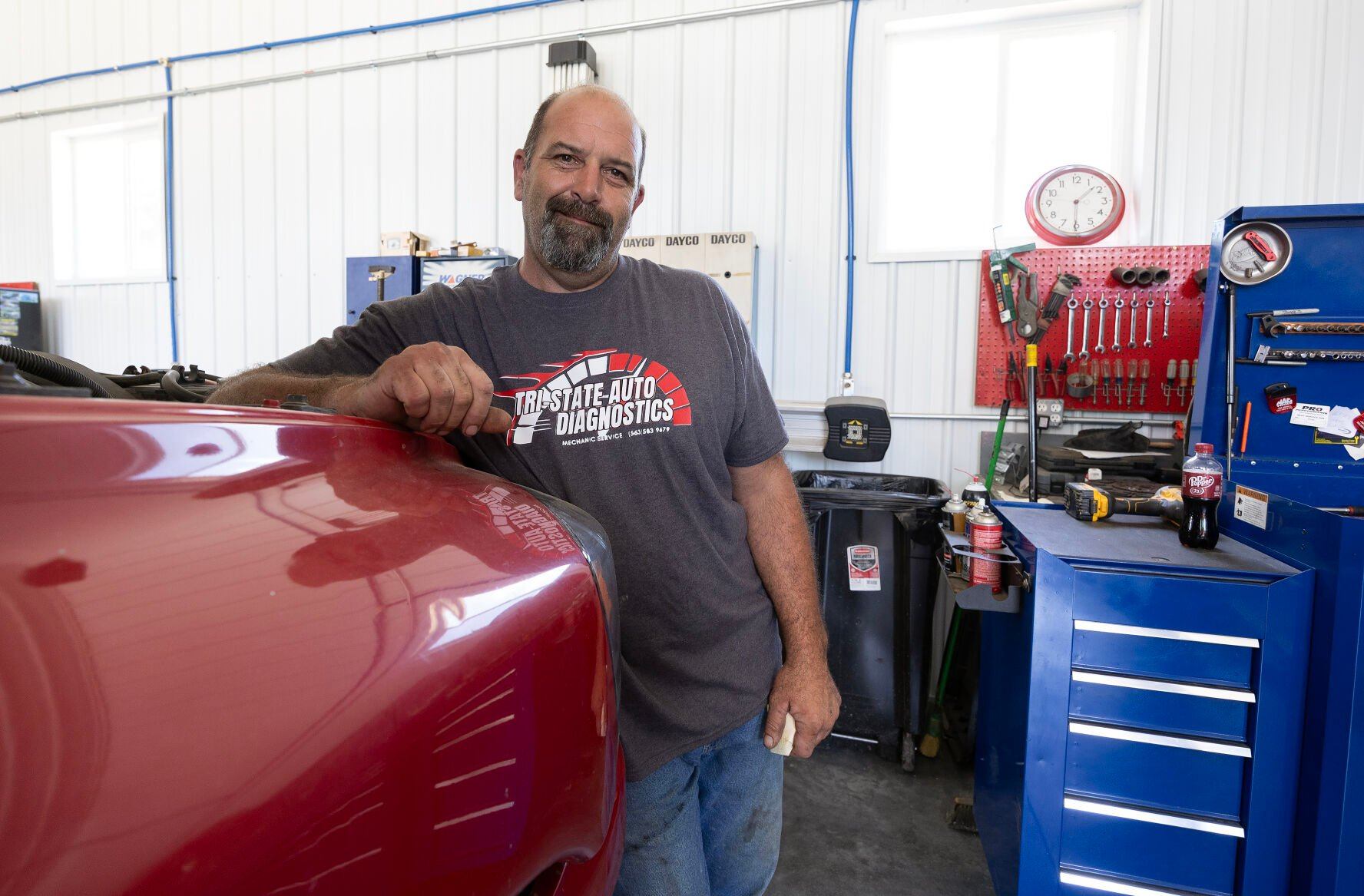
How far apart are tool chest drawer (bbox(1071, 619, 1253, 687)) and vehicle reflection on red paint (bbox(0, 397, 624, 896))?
55.6 inches

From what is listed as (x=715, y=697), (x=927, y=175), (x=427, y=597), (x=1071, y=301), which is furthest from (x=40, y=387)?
(x=927, y=175)

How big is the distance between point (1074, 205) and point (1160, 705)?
2.20 metres

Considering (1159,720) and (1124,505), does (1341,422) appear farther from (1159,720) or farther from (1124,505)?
(1159,720)

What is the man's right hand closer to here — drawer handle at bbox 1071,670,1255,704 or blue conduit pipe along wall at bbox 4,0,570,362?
drawer handle at bbox 1071,670,1255,704

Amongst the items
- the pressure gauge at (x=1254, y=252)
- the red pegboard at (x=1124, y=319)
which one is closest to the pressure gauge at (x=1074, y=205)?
the red pegboard at (x=1124, y=319)

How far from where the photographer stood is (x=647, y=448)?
3.64 ft

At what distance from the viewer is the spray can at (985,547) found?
175 cm

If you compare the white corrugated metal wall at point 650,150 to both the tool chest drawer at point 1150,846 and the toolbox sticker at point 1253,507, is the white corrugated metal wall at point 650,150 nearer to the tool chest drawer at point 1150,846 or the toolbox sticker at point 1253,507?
the toolbox sticker at point 1253,507

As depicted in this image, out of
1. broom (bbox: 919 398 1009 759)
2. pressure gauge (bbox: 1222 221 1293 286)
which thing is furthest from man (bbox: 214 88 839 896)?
pressure gauge (bbox: 1222 221 1293 286)

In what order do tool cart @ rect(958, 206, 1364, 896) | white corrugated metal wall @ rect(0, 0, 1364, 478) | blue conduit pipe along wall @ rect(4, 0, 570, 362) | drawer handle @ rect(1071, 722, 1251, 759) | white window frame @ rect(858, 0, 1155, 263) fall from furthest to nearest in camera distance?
blue conduit pipe along wall @ rect(4, 0, 570, 362), white window frame @ rect(858, 0, 1155, 263), white corrugated metal wall @ rect(0, 0, 1364, 478), drawer handle @ rect(1071, 722, 1251, 759), tool cart @ rect(958, 206, 1364, 896)

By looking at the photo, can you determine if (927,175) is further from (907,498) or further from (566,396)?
(566,396)

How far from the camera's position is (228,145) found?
411 centimetres

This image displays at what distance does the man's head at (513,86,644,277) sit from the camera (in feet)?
3.75

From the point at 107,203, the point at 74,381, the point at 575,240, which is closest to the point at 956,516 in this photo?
the point at 575,240
